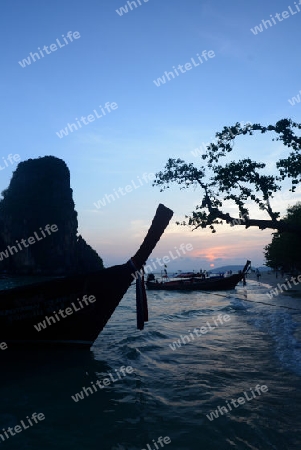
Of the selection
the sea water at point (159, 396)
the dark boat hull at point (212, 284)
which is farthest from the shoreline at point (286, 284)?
the sea water at point (159, 396)

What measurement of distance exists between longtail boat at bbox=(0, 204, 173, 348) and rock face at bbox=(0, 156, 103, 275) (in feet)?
310

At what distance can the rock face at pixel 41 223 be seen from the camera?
9800cm

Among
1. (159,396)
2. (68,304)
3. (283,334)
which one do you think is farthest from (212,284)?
(159,396)

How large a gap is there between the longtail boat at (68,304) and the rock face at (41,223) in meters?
94.5

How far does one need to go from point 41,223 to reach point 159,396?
106 meters

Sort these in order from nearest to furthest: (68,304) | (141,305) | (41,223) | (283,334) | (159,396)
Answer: (159,396)
(141,305)
(68,304)
(283,334)
(41,223)

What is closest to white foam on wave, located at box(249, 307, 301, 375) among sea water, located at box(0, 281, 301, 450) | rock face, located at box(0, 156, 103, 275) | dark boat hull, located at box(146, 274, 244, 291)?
sea water, located at box(0, 281, 301, 450)

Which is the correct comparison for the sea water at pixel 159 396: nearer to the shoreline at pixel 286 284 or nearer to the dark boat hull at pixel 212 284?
the shoreline at pixel 286 284

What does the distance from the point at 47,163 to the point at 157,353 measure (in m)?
116

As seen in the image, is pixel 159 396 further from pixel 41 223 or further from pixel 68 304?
pixel 41 223

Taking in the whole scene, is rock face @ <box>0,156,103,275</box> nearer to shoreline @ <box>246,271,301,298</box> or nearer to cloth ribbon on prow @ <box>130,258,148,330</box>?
shoreline @ <box>246,271,301,298</box>

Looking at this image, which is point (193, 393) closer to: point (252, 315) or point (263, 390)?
point (263, 390)

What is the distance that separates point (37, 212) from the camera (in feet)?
346

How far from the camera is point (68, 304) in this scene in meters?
8.35
